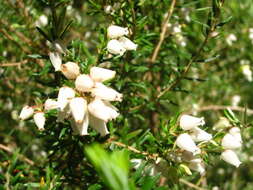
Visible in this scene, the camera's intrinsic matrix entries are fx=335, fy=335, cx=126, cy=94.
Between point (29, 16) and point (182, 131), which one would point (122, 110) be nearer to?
point (182, 131)

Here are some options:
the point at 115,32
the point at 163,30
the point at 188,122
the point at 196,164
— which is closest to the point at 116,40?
the point at 115,32

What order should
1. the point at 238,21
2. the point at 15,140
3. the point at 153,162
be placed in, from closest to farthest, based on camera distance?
1. the point at 153,162
2. the point at 15,140
3. the point at 238,21

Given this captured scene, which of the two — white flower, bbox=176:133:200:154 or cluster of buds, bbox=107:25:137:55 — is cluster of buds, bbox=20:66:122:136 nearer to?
cluster of buds, bbox=107:25:137:55

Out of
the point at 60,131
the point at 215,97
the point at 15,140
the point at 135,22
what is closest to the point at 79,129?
the point at 60,131

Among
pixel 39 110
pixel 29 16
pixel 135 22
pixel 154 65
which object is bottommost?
pixel 39 110

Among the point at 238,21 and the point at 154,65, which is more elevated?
the point at 238,21

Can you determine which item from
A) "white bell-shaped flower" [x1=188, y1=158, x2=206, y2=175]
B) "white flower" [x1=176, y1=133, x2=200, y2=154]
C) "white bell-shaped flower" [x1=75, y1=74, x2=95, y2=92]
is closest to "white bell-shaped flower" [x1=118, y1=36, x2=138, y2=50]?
"white bell-shaped flower" [x1=75, y1=74, x2=95, y2=92]

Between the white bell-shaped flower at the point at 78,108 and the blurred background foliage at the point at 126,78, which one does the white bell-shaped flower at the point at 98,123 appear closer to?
the white bell-shaped flower at the point at 78,108
